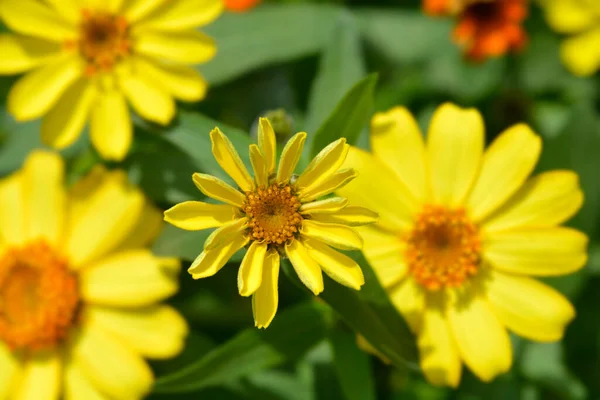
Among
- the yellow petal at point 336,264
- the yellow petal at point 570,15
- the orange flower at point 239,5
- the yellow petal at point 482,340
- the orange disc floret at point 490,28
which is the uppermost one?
the orange flower at point 239,5

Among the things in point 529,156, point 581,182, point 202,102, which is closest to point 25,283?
point 202,102

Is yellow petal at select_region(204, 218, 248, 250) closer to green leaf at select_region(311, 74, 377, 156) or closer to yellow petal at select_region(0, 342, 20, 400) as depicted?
green leaf at select_region(311, 74, 377, 156)

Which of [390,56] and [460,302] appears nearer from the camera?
[460,302]

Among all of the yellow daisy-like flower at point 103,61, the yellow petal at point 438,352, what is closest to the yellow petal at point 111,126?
the yellow daisy-like flower at point 103,61

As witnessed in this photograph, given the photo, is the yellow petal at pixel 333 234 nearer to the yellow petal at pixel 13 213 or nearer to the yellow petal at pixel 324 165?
the yellow petal at pixel 324 165

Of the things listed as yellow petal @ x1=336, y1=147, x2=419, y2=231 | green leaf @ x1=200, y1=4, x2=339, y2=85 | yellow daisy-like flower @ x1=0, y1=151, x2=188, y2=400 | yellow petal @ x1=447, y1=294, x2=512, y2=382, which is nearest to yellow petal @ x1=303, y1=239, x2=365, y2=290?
yellow petal @ x1=336, y1=147, x2=419, y2=231

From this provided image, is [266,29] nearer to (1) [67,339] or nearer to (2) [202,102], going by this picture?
(2) [202,102]
